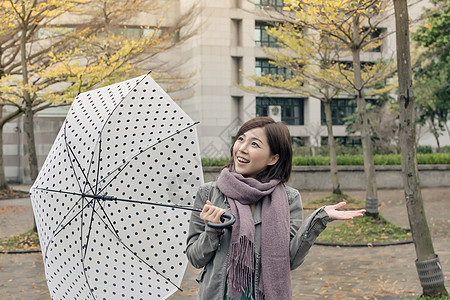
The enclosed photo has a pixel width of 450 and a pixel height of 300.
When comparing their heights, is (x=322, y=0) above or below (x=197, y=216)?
above

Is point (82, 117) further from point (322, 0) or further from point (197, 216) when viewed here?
point (322, 0)

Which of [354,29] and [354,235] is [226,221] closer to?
[354,235]

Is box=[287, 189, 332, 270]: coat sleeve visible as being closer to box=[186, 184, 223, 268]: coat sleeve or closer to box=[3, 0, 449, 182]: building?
box=[186, 184, 223, 268]: coat sleeve

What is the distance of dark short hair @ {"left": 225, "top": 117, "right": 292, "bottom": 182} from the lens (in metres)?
3.00

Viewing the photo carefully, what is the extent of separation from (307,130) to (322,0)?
95.7 feet

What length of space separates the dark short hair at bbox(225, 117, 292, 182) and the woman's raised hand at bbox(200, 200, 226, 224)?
0.39 meters

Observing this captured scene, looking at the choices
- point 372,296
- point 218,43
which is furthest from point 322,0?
point 218,43

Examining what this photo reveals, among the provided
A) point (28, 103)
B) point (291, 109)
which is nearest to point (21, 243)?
point (28, 103)

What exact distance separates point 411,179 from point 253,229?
168 inches

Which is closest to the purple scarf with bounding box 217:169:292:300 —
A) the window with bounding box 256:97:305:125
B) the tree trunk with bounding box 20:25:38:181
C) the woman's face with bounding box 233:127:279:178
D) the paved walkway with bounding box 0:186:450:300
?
the woman's face with bounding box 233:127:279:178

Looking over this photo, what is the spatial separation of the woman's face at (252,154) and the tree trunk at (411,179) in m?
3.95

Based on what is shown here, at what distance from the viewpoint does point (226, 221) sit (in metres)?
2.75

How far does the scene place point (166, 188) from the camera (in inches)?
152

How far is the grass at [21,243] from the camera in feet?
36.7
